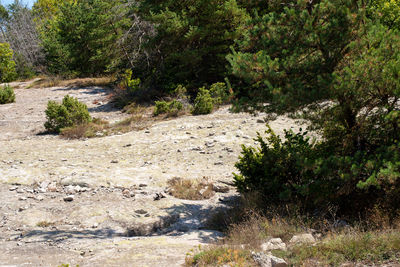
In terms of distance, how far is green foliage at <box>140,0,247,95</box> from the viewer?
16.6 m

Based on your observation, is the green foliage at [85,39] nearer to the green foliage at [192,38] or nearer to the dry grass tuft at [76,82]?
the dry grass tuft at [76,82]

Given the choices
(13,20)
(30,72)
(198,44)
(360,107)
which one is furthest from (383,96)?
(13,20)

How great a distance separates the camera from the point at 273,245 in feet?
14.9

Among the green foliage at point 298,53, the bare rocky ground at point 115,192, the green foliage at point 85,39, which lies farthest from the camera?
the green foliage at point 85,39

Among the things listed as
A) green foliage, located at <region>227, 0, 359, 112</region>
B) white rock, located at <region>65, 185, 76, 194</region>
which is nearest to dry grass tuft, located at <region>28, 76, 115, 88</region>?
white rock, located at <region>65, 185, 76, 194</region>

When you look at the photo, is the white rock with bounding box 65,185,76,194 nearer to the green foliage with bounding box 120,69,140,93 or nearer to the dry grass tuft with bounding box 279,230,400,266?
the dry grass tuft with bounding box 279,230,400,266

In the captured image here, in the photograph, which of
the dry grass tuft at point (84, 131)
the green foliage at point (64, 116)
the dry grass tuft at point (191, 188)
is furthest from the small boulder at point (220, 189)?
the green foliage at point (64, 116)

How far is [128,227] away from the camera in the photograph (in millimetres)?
5852

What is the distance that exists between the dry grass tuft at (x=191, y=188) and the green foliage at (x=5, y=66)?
32.5m

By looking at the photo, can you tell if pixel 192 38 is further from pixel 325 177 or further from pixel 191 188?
pixel 325 177

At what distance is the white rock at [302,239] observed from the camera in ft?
14.9

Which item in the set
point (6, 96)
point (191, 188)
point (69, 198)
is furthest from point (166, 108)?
point (6, 96)

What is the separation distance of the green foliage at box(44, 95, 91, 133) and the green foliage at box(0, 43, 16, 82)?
24.6 m

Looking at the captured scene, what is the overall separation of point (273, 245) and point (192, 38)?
1390 cm
